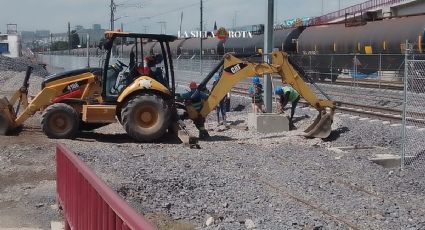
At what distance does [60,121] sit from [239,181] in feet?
22.0

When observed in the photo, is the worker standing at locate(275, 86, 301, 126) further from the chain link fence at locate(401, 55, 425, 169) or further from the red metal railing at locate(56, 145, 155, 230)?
the red metal railing at locate(56, 145, 155, 230)

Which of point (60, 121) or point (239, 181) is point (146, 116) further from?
point (239, 181)

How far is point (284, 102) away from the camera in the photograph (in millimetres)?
19578

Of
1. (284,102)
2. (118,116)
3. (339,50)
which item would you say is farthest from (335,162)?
(339,50)

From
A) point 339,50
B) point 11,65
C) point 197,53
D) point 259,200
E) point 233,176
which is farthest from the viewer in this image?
point 11,65

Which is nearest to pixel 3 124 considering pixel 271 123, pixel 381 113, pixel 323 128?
pixel 271 123

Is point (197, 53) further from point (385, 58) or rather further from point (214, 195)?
point (214, 195)

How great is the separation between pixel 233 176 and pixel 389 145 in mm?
5612

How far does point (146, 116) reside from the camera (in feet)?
50.8

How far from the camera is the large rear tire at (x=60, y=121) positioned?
613 inches

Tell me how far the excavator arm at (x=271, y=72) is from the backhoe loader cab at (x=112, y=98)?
47.0 inches

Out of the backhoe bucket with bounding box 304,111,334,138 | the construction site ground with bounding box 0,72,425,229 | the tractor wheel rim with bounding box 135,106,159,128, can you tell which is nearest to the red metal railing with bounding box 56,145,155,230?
the construction site ground with bounding box 0,72,425,229

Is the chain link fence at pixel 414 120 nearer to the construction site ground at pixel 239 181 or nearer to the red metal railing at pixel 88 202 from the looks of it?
the construction site ground at pixel 239 181

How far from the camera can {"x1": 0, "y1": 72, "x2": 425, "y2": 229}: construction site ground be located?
833 cm
